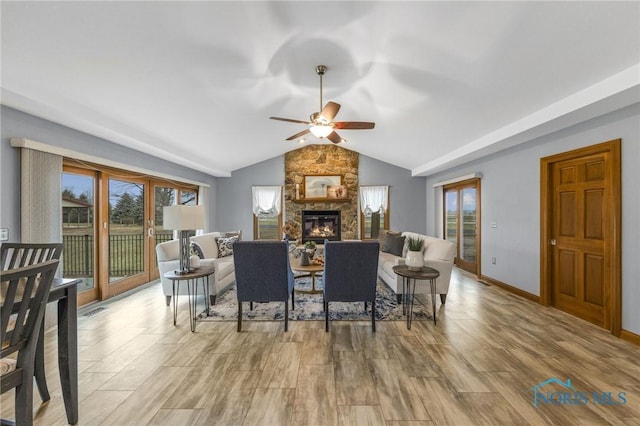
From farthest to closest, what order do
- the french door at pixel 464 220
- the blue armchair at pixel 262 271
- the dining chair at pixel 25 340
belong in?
the french door at pixel 464 220 → the blue armchair at pixel 262 271 → the dining chair at pixel 25 340

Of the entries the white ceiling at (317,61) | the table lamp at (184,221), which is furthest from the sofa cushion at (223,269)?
the white ceiling at (317,61)

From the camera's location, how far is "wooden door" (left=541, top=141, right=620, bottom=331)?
9.41 ft

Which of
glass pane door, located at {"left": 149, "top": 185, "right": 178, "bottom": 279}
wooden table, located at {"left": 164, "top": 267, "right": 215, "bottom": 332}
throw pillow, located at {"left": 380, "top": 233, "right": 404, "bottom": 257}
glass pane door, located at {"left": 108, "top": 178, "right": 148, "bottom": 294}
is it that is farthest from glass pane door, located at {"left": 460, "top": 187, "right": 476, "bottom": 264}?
glass pane door, located at {"left": 108, "top": 178, "right": 148, "bottom": 294}

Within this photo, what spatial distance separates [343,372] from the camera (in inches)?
87.4

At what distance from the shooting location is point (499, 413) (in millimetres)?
1778

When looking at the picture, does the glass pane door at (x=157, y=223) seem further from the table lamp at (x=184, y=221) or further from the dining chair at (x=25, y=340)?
the dining chair at (x=25, y=340)

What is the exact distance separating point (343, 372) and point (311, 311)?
1341mm

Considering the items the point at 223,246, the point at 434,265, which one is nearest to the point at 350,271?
the point at 434,265

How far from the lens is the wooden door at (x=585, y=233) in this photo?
2.87m

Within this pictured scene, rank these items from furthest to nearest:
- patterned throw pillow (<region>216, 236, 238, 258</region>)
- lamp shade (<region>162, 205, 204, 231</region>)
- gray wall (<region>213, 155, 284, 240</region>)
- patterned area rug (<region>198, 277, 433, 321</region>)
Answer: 1. gray wall (<region>213, 155, 284, 240</region>)
2. patterned throw pillow (<region>216, 236, 238, 258</region>)
3. patterned area rug (<region>198, 277, 433, 321</region>)
4. lamp shade (<region>162, 205, 204, 231</region>)

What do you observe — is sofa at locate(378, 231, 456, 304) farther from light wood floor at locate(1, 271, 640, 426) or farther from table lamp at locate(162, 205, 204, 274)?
table lamp at locate(162, 205, 204, 274)

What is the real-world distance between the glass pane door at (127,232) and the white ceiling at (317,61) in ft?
2.99

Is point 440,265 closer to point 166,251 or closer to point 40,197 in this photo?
point 166,251

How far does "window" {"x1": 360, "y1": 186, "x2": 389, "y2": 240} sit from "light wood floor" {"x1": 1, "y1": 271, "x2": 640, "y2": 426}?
13.4ft
